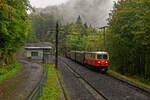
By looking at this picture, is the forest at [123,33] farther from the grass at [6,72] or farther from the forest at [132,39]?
the grass at [6,72]

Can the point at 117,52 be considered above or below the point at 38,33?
below

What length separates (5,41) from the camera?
51.2 feet

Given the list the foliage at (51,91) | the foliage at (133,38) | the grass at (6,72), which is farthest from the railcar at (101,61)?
the grass at (6,72)

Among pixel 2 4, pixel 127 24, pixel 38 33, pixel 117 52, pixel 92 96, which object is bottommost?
pixel 92 96

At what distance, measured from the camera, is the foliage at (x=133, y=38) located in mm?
15573

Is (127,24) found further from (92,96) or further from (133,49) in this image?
(92,96)

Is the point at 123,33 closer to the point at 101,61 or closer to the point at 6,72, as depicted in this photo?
the point at 101,61

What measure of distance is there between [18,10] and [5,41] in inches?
182

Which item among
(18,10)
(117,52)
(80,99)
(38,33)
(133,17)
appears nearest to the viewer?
(80,99)

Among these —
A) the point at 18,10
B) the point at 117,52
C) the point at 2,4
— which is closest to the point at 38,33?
the point at 117,52

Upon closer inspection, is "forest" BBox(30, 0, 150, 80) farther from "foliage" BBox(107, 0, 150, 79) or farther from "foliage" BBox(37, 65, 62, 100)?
"foliage" BBox(37, 65, 62, 100)

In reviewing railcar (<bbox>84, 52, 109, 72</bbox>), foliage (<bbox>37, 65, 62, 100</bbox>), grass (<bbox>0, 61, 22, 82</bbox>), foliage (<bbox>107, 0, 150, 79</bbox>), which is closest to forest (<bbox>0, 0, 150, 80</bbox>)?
foliage (<bbox>107, 0, 150, 79</bbox>)

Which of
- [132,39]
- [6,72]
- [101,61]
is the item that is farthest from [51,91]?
[132,39]

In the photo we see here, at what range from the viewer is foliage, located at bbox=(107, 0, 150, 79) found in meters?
15.6
